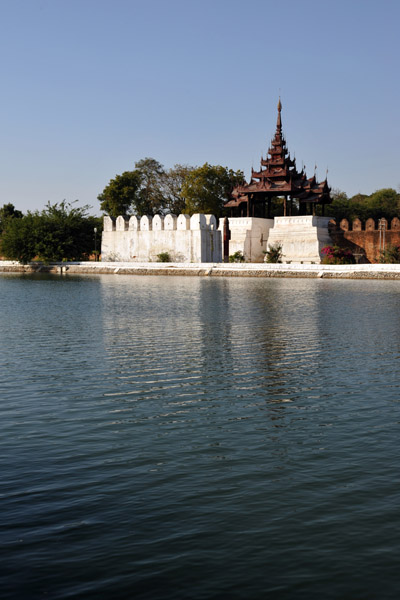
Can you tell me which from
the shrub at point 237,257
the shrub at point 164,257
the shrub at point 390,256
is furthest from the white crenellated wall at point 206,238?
the shrub at point 390,256

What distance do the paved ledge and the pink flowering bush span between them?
9.93 ft

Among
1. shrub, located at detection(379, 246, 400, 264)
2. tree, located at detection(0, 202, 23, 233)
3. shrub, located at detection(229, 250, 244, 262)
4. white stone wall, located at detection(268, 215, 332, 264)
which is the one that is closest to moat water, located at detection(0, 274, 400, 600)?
shrub, located at detection(379, 246, 400, 264)

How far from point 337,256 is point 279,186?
8791 mm

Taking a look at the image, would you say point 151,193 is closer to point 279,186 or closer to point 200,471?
point 279,186

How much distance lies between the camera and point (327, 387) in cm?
1133

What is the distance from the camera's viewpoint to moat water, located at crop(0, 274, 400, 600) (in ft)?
16.2

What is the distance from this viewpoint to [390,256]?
173 ft

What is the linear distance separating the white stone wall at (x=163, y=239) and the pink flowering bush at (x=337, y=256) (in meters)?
10.8

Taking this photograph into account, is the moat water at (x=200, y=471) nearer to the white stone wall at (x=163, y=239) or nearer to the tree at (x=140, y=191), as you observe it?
the white stone wall at (x=163, y=239)

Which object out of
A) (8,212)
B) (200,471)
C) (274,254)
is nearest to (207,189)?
(274,254)

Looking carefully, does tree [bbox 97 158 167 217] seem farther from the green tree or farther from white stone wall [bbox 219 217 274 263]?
white stone wall [bbox 219 217 274 263]

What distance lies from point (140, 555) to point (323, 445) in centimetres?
341

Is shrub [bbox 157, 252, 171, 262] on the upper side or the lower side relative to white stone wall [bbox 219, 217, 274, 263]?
lower

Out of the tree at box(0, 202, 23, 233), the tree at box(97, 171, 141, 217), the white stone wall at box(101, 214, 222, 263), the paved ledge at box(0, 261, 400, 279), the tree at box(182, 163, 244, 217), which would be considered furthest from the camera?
the tree at box(0, 202, 23, 233)
